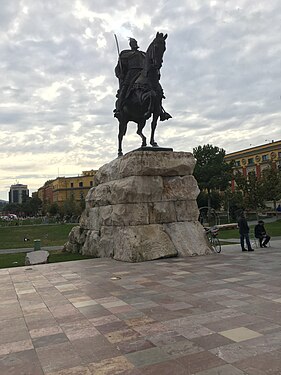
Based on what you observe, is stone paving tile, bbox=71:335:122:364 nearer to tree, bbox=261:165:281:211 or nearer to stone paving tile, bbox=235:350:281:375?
stone paving tile, bbox=235:350:281:375

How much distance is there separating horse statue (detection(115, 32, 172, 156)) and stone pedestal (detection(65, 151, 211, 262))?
1349mm

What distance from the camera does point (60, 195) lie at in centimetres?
11231

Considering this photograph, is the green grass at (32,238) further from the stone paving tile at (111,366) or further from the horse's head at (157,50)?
the stone paving tile at (111,366)

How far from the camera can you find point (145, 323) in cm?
507

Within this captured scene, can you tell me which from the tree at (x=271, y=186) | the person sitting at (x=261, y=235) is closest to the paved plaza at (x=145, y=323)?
the person sitting at (x=261, y=235)

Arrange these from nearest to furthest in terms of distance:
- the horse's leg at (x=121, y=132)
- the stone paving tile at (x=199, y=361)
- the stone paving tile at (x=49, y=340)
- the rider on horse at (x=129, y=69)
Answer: the stone paving tile at (x=199, y=361)
the stone paving tile at (x=49, y=340)
the rider on horse at (x=129, y=69)
the horse's leg at (x=121, y=132)

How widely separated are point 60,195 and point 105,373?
11142cm

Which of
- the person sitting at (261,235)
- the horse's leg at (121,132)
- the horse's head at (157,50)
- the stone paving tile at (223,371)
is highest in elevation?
the horse's head at (157,50)

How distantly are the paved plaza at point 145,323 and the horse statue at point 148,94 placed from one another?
6528 millimetres

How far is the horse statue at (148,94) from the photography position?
12473mm

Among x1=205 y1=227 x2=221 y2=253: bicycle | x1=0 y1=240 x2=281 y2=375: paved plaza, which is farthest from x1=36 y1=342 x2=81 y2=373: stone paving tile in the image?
x1=205 y1=227 x2=221 y2=253: bicycle

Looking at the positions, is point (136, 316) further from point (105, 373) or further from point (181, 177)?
point (181, 177)

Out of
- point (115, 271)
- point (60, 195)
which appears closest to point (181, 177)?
point (115, 271)

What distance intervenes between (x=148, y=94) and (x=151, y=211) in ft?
13.7
